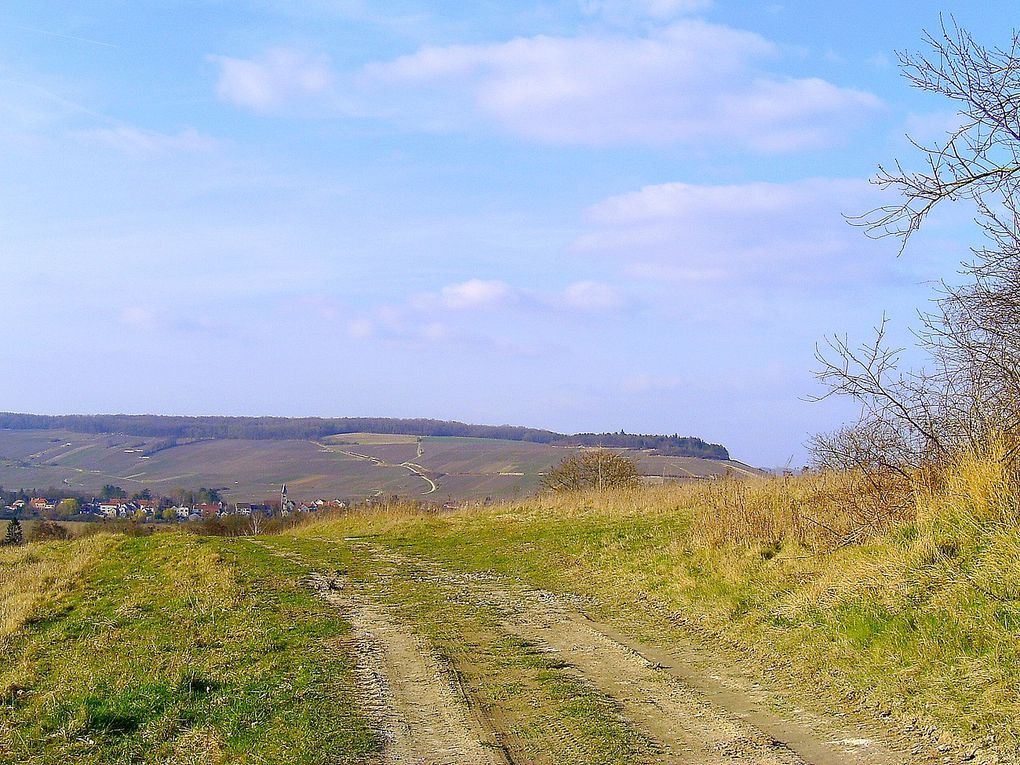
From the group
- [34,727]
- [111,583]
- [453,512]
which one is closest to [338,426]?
[453,512]

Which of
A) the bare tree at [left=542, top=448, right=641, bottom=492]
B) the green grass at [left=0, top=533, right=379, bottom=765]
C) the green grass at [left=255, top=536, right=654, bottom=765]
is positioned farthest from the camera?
the bare tree at [left=542, top=448, right=641, bottom=492]

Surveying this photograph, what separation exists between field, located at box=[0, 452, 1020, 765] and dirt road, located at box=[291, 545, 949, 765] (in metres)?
0.03

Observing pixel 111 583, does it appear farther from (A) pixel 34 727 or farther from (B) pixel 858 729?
(B) pixel 858 729

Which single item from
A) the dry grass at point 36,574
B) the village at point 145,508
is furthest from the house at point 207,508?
the dry grass at point 36,574

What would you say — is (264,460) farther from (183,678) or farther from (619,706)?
(619,706)

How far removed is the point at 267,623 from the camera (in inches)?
371

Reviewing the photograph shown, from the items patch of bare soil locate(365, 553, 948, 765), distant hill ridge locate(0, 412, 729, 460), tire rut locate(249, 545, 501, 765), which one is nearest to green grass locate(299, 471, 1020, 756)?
patch of bare soil locate(365, 553, 948, 765)

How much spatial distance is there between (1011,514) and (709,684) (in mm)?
3304

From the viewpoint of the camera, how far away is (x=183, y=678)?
717cm

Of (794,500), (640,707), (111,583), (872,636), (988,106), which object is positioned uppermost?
(988,106)

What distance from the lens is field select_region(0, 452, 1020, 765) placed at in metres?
5.35

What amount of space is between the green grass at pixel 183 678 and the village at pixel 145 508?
2725 cm

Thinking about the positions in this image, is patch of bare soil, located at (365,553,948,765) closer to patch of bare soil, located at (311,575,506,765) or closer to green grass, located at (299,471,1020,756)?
green grass, located at (299,471,1020,756)

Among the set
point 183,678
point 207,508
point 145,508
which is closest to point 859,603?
point 183,678
